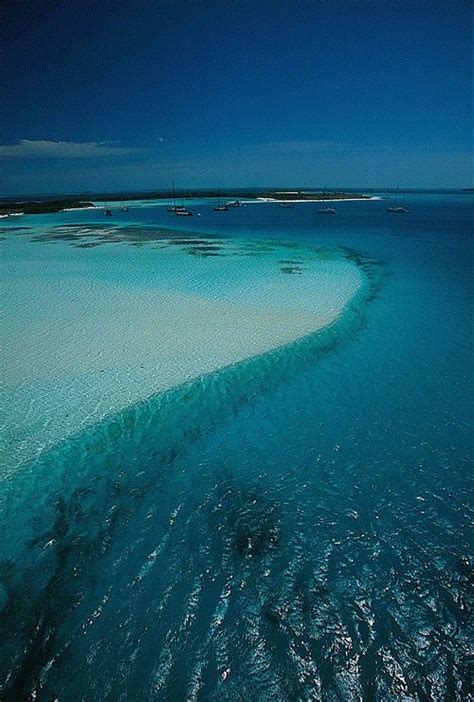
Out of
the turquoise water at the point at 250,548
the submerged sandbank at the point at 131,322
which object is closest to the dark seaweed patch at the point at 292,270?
the submerged sandbank at the point at 131,322

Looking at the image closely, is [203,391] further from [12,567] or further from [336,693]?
[336,693]

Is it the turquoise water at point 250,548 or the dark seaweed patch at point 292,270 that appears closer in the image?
the turquoise water at point 250,548

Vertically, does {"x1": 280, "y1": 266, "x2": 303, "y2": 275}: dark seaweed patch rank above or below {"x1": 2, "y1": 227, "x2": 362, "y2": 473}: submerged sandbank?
above

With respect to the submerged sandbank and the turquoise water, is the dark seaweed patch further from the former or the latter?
the turquoise water

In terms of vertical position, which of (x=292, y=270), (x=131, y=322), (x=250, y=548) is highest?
(x=292, y=270)

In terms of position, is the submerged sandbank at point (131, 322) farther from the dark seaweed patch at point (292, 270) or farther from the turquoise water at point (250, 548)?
the turquoise water at point (250, 548)

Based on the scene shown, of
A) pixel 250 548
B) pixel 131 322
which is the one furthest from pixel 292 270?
pixel 250 548

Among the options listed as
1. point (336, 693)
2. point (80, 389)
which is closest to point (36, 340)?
point (80, 389)

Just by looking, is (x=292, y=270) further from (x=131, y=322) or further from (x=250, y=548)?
(x=250, y=548)

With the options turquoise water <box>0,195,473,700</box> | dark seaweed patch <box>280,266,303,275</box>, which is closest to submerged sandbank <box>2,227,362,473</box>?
dark seaweed patch <box>280,266,303,275</box>
